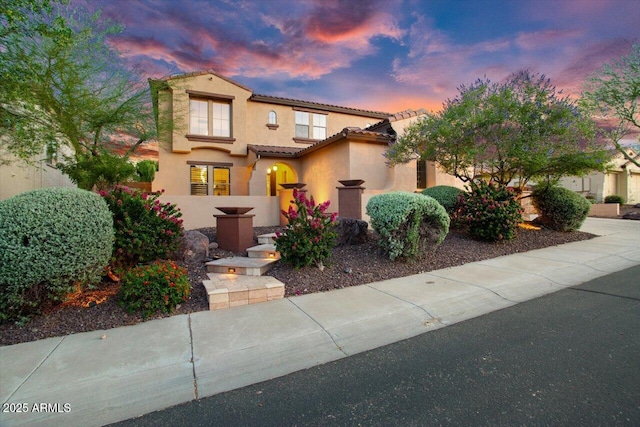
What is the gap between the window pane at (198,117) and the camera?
14.1 m

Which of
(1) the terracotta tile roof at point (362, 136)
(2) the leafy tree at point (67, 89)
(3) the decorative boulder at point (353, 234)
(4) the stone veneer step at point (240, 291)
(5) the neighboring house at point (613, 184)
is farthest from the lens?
(5) the neighboring house at point (613, 184)

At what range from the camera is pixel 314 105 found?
639 inches

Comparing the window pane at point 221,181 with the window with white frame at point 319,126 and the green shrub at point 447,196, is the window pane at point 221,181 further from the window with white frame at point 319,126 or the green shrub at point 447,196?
the green shrub at point 447,196

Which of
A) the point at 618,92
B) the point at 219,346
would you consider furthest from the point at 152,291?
the point at 618,92

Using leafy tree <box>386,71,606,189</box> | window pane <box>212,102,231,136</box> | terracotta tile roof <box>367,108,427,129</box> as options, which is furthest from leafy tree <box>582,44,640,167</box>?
window pane <box>212,102,231,136</box>

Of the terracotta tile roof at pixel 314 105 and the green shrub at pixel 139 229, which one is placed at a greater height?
the terracotta tile roof at pixel 314 105

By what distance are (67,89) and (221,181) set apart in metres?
7.44

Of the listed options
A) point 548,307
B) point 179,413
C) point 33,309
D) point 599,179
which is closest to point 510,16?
point 548,307

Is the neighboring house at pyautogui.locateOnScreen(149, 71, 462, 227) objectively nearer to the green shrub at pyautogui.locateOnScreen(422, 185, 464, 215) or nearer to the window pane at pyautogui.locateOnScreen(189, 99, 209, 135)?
the window pane at pyautogui.locateOnScreen(189, 99, 209, 135)

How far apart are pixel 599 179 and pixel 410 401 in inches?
1155

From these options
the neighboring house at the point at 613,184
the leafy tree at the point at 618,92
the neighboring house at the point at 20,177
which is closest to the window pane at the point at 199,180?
the neighboring house at the point at 20,177

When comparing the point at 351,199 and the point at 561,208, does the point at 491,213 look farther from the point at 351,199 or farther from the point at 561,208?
the point at 351,199

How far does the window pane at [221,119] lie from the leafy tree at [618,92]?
659 inches

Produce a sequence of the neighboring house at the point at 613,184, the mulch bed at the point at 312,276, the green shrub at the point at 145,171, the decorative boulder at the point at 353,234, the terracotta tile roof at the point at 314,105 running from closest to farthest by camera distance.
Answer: the mulch bed at the point at 312,276
the decorative boulder at the point at 353,234
the terracotta tile roof at the point at 314,105
the neighboring house at the point at 613,184
the green shrub at the point at 145,171
